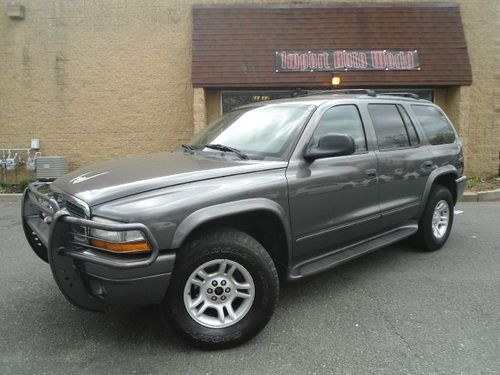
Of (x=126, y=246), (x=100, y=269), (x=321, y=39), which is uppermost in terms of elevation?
(x=321, y=39)

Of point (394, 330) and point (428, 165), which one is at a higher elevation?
point (428, 165)

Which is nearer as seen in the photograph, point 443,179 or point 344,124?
point 344,124

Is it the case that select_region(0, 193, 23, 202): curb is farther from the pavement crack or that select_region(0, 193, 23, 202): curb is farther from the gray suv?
the pavement crack

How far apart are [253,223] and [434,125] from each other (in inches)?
118

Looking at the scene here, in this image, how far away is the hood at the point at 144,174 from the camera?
271cm

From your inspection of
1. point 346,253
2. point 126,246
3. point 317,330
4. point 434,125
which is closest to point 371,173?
point 346,253

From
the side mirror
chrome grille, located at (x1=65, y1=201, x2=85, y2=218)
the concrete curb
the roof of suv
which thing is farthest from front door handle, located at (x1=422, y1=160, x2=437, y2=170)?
the concrete curb

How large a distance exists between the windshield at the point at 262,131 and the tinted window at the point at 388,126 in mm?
881

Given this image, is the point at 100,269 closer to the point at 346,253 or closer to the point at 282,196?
the point at 282,196

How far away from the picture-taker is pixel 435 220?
195 inches

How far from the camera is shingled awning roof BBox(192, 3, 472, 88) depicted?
9312 mm

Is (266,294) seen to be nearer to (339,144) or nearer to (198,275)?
(198,275)

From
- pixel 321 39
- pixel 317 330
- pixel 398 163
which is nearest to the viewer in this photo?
pixel 317 330

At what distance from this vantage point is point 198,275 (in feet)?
9.22
